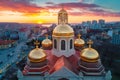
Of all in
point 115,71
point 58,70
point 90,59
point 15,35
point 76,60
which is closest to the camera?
point 58,70

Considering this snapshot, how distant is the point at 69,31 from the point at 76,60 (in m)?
1.58

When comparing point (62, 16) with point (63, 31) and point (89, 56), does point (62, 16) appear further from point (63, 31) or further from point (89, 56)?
point (89, 56)

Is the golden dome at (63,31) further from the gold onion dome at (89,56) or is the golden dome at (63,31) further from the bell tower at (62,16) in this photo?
the gold onion dome at (89,56)

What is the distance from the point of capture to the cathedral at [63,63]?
353 inches

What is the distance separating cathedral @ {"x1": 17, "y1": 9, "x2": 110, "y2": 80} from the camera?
8977mm

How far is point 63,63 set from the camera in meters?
9.14

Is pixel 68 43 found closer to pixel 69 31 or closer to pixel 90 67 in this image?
pixel 69 31

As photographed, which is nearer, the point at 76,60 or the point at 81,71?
the point at 81,71

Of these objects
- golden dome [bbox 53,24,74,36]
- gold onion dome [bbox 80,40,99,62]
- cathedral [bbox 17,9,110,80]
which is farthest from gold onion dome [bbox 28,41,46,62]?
gold onion dome [bbox 80,40,99,62]

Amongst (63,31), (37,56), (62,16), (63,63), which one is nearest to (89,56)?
(63,63)

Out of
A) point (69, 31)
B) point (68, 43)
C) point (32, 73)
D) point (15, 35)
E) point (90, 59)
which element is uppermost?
point (69, 31)

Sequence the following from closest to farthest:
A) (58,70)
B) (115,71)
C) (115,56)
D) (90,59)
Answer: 1. (58,70)
2. (90,59)
3. (115,71)
4. (115,56)

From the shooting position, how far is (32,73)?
9.36 metres

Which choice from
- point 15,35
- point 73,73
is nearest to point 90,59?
point 73,73
